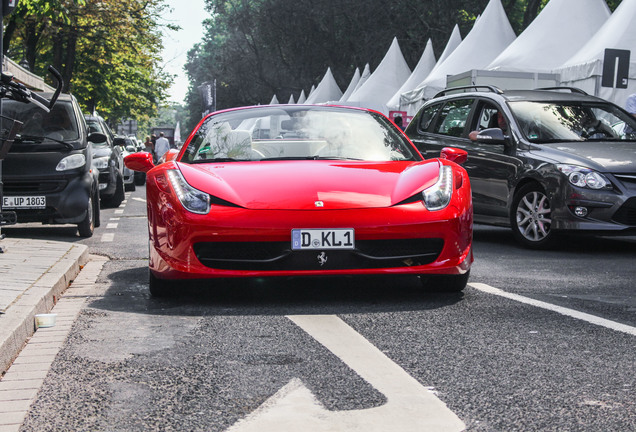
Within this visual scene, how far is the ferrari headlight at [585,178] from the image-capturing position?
926 centimetres

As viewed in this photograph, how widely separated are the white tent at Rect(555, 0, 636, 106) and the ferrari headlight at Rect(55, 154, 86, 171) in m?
9.26

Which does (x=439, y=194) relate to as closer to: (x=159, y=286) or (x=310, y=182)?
(x=310, y=182)

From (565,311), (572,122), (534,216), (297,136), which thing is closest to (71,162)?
(297,136)

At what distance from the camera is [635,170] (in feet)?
30.4

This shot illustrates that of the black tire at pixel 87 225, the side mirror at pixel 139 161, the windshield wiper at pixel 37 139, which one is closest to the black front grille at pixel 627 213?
the side mirror at pixel 139 161

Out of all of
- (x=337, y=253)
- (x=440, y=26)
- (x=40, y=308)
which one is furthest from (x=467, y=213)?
(x=440, y=26)

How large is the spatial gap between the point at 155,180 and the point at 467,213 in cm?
196

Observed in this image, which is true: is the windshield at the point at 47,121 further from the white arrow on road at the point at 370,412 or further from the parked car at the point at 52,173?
the white arrow on road at the point at 370,412

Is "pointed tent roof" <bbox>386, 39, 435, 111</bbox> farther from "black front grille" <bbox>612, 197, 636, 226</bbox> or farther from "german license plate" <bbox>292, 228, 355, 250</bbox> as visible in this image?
"german license plate" <bbox>292, 228, 355, 250</bbox>

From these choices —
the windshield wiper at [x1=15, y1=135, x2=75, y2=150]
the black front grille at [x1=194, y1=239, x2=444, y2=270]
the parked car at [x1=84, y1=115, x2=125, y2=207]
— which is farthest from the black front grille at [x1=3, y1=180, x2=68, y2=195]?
the black front grille at [x1=194, y1=239, x2=444, y2=270]

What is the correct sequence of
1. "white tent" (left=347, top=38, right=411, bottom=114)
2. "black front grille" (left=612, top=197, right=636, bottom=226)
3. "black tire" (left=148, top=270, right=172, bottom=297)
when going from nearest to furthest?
"black tire" (left=148, top=270, right=172, bottom=297) < "black front grille" (left=612, top=197, right=636, bottom=226) < "white tent" (left=347, top=38, right=411, bottom=114)

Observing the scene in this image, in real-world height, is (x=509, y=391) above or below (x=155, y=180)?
below

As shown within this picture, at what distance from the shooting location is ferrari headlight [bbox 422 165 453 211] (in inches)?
241

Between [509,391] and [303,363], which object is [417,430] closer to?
[509,391]
